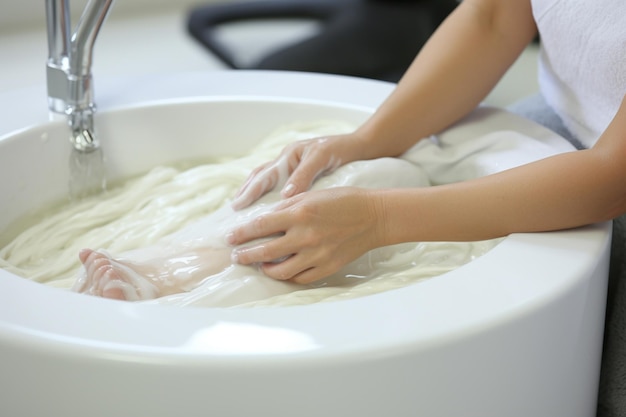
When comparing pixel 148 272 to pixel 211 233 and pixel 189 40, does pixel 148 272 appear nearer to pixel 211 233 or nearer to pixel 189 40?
pixel 211 233

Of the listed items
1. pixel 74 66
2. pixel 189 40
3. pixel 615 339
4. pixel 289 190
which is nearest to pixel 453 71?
pixel 289 190

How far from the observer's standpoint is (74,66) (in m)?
1.14

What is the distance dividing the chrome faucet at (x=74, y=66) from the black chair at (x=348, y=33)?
1.24 meters

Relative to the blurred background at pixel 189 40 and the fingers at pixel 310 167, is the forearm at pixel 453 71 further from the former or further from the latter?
the blurred background at pixel 189 40

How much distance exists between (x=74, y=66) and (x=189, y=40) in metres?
1.71

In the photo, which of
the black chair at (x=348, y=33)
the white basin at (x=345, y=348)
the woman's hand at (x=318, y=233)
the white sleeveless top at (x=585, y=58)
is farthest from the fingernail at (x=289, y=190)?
the black chair at (x=348, y=33)

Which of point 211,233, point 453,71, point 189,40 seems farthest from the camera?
point 189,40

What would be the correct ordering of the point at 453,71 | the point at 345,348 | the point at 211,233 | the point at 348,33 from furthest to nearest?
1. the point at 348,33
2. the point at 453,71
3. the point at 211,233
4. the point at 345,348

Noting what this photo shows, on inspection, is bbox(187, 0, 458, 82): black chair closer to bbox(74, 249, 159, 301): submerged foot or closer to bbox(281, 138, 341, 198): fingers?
bbox(281, 138, 341, 198): fingers

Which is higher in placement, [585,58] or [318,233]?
[585,58]

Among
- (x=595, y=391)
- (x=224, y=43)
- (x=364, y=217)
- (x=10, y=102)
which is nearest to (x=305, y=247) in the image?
(x=364, y=217)

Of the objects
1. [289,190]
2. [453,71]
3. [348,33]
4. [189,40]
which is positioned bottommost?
[189,40]

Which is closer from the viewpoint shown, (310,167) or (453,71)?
(310,167)

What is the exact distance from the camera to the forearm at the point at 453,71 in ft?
3.69
